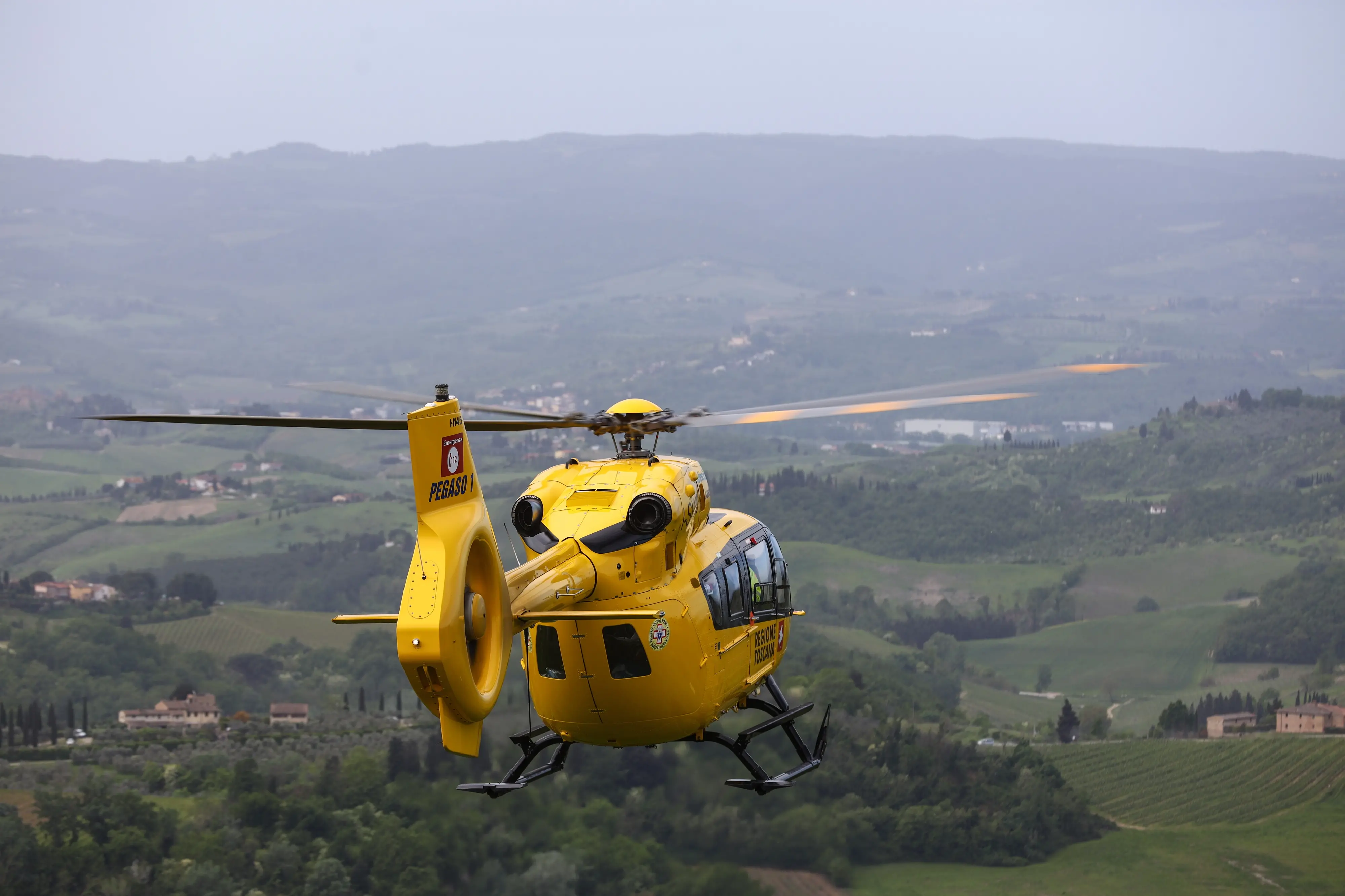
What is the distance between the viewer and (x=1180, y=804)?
399 ft

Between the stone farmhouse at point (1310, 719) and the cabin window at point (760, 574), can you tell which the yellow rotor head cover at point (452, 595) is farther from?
the stone farmhouse at point (1310, 719)

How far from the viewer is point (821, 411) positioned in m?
23.3

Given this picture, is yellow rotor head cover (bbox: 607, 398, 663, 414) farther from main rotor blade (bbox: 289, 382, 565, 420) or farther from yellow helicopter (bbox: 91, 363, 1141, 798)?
main rotor blade (bbox: 289, 382, 565, 420)

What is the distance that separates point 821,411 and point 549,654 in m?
5.42

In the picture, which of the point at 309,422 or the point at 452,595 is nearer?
the point at 452,595

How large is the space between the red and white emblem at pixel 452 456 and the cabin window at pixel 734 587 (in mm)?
6360

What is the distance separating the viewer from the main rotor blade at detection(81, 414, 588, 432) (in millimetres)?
18781

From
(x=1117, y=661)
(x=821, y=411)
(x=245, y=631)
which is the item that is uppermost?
(x=821, y=411)

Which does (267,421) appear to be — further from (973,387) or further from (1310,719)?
(1310,719)

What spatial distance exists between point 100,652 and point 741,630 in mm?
155820

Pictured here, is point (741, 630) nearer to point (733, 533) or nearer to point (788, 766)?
point (733, 533)

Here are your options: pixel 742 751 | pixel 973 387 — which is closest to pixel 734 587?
pixel 742 751

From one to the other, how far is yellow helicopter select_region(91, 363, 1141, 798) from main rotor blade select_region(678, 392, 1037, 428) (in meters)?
0.06

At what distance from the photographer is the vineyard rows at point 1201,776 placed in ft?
390
